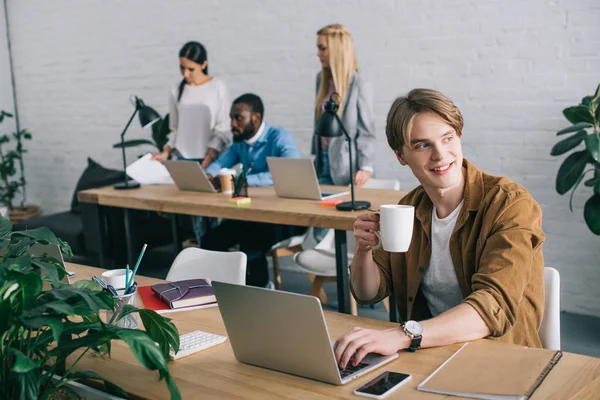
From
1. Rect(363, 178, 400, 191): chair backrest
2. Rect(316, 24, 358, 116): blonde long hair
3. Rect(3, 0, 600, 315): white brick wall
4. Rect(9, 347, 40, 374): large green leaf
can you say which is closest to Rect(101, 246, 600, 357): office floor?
Rect(3, 0, 600, 315): white brick wall


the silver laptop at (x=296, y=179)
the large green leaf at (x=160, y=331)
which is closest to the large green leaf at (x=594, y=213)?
the silver laptop at (x=296, y=179)

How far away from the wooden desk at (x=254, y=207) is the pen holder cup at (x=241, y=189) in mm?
57

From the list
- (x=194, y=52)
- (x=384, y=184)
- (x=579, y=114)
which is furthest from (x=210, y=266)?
(x=194, y=52)

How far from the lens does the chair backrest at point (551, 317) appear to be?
1947mm

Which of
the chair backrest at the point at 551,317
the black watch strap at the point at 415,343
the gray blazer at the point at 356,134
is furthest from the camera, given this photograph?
the gray blazer at the point at 356,134

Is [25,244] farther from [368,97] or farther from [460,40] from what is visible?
[460,40]

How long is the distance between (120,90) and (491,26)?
3363 mm

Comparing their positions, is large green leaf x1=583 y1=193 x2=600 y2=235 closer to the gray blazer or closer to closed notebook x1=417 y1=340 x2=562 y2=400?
the gray blazer

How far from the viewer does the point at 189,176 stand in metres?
4.02

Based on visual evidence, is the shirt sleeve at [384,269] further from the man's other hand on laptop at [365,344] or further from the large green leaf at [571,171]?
the large green leaf at [571,171]

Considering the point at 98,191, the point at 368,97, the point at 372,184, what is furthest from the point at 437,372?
the point at 98,191

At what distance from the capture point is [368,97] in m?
4.27

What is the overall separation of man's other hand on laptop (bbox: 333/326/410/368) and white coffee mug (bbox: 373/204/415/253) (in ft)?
0.65

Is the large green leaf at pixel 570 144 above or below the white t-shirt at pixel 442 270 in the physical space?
above
